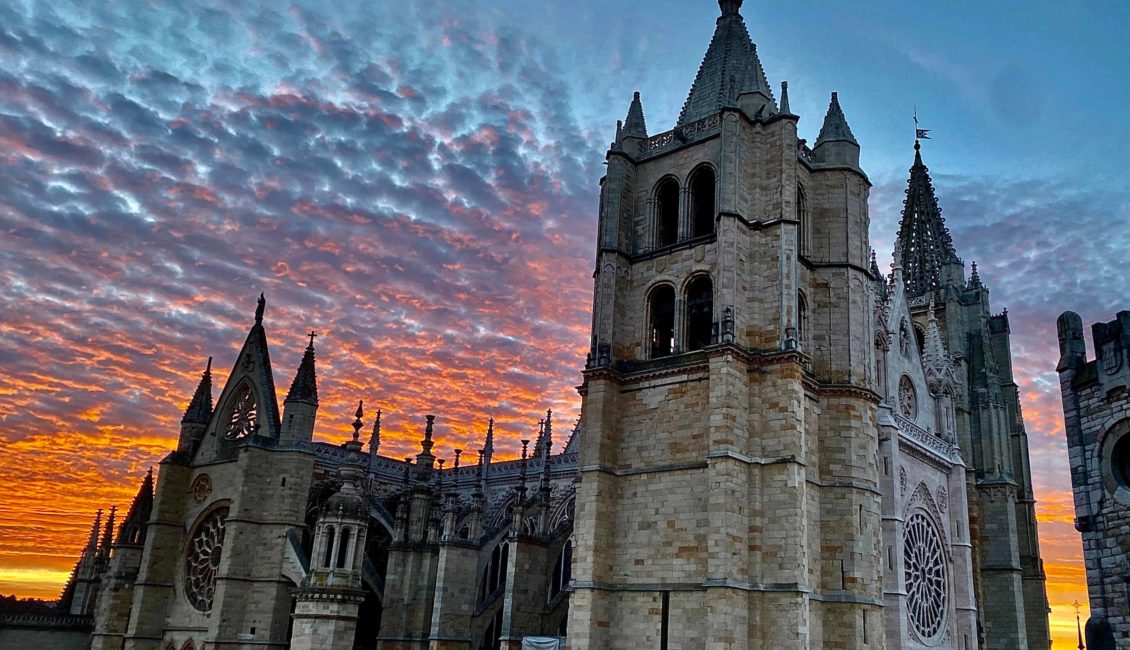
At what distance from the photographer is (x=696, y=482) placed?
21.9 metres

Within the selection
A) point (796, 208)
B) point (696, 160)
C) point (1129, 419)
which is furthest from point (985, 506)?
point (1129, 419)

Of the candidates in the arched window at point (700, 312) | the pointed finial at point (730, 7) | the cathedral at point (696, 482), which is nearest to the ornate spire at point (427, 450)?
the cathedral at point (696, 482)

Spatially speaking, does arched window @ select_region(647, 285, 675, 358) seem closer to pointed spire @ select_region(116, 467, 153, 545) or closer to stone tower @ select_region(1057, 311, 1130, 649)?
stone tower @ select_region(1057, 311, 1130, 649)

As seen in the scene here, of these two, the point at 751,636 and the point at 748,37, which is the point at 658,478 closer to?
the point at 751,636

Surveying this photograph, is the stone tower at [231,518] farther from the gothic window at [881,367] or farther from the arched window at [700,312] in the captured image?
the gothic window at [881,367]

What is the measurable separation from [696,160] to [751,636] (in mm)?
12818

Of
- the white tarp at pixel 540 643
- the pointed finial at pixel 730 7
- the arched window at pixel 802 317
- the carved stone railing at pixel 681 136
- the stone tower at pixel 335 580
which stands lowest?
the white tarp at pixel 540 643

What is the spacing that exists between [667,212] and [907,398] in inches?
454

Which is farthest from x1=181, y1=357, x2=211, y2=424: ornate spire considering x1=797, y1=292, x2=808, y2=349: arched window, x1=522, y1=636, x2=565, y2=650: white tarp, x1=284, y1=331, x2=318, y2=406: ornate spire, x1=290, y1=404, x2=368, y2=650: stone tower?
x1=797, y1=292, x2=808, y2=349: arched window

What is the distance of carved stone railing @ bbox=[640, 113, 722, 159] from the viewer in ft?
83.7

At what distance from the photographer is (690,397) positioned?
22906 mm

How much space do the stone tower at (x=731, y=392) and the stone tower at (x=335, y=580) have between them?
22.9ft

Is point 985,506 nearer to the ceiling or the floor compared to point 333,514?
nearer to the ceiling

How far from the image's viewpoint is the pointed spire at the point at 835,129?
2705 centimetres
